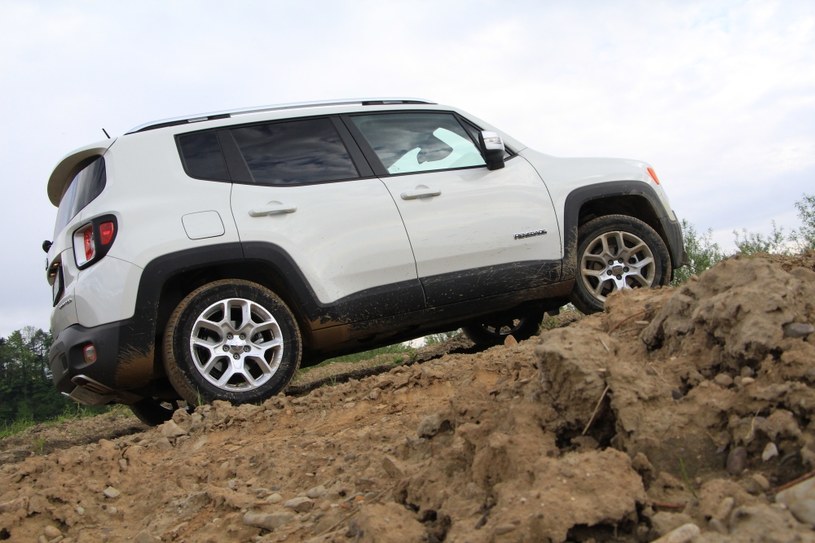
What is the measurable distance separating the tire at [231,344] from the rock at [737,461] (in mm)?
3202

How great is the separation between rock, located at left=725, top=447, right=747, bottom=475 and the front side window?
12.0 feet

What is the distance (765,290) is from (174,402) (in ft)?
15.3

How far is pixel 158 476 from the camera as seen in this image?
3746 millimetres

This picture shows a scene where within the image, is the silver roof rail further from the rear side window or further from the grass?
the grass

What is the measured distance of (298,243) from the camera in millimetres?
5016

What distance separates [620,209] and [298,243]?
2.73 meters

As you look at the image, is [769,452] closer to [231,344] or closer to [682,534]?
[682,534]

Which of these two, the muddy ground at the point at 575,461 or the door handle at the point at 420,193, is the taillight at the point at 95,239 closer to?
the muddy ground at the point at 575,461

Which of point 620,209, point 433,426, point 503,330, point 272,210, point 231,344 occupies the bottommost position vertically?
point 503,330

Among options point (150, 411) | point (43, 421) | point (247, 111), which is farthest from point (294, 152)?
point (43, 421)

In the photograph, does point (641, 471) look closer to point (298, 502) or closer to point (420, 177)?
point (298, 502)

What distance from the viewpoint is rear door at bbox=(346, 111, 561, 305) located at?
5.35m

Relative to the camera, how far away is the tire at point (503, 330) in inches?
288

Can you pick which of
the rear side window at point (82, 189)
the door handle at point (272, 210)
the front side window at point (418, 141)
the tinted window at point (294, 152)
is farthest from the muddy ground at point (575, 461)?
the front side window at point (418, 141)
